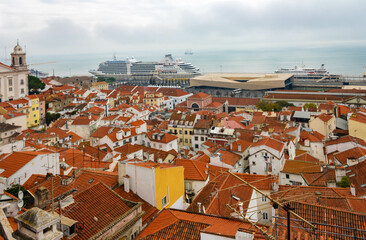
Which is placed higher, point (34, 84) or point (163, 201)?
point (34, 84)

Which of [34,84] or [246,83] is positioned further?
[246,83]

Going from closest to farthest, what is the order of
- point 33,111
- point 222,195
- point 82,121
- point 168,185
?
point 168,185, point 222,195, point 82,121, point 33,111

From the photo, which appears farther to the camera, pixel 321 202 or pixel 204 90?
pixel 204 90

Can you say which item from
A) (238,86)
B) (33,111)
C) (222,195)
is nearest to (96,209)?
(222,195)

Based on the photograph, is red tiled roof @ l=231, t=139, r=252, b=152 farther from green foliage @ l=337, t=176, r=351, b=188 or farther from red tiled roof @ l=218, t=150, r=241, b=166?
green foliage @ l=337, t=176, r=351, b=188

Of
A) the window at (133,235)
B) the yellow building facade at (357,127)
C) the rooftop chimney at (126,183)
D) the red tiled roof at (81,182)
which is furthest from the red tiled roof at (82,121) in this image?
the window at (133,235)

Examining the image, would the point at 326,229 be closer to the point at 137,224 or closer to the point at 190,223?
the point at 190,223

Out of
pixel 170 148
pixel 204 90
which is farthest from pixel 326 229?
pixel 204 90

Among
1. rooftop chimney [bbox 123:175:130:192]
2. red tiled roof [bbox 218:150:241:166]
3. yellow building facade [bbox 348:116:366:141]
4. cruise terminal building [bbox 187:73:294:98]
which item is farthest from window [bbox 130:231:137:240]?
cruise terminal building [bbox 187:73:294:98]

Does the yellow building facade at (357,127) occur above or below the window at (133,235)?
below

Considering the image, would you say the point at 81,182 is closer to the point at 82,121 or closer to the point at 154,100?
the point at 82,121

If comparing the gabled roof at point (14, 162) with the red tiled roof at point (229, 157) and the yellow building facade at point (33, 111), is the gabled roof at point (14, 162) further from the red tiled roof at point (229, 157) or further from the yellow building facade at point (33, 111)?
the yellow building facade at point (33, 111)
